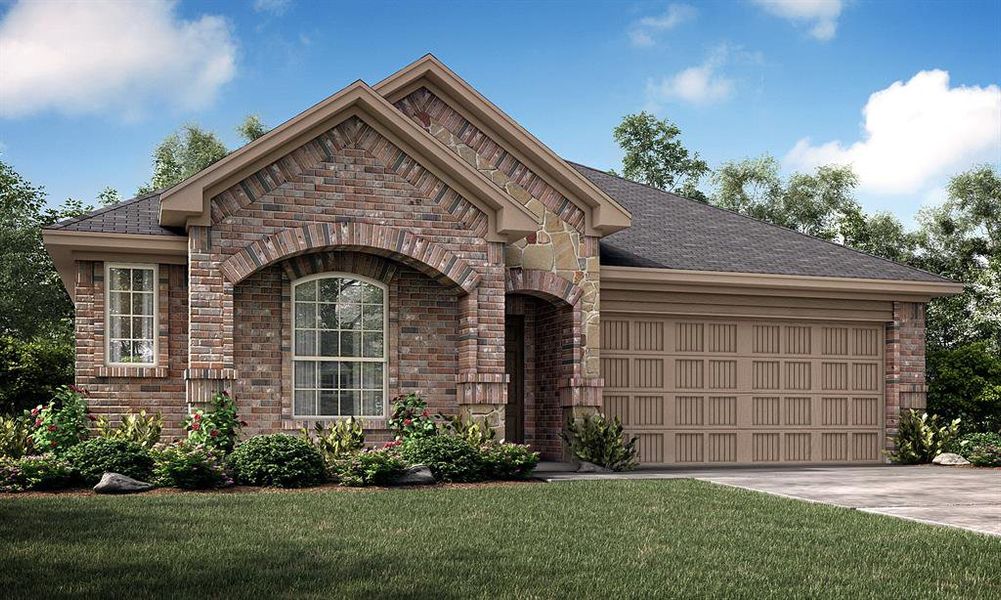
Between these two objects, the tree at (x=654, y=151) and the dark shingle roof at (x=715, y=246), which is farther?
the tree at (x=654, y=151)

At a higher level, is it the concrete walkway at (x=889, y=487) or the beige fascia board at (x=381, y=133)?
the beige fascia board at (x=381, y=133)

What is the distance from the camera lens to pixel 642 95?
132 ft

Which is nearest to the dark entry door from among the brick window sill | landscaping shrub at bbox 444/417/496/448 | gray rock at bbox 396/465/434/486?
landscaping shrub at bbox 444/417/496/448

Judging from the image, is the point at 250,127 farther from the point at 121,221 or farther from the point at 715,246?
the point at 121,221

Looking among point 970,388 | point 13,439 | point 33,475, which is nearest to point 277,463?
point 33,475

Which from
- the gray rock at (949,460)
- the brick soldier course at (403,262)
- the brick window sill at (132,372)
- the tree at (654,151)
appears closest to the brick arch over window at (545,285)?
the brick soldier course at (403,262)

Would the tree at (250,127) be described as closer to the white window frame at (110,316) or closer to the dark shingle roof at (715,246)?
the dark shingle roof at (715,246)

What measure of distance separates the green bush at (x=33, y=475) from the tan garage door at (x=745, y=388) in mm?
8432

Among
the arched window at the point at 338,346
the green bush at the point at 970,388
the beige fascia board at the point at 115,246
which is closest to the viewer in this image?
the beige fascia board at the point at 115,246

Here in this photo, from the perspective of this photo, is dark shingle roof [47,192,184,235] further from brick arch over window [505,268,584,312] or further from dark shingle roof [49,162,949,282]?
brick arch over window [505,268,584,312]

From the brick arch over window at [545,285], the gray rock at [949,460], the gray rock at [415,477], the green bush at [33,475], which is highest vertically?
the brick arch over window at [545,285]

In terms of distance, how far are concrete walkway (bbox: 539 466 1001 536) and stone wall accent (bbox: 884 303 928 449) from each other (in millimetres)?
1359

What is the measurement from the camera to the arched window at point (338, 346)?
1537 centimetres

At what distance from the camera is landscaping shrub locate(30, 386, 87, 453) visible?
13.8 metres
